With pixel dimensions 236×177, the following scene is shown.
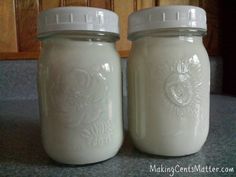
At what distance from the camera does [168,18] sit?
1.15 ft

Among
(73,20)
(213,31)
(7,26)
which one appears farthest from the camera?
(213,31)

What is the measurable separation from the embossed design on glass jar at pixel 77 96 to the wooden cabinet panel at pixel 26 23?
0.65 meters

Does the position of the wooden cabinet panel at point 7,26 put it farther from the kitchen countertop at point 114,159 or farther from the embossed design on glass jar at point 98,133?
the embossed design on glass jar at point 98,133

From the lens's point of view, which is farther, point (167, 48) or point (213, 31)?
point (213, 31)

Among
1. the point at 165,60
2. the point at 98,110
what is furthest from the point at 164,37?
the point at 98,110

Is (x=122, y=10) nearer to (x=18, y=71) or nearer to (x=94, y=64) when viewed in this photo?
(x=18, y=71)

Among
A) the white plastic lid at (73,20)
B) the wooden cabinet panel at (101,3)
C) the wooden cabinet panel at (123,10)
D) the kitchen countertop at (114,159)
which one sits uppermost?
the wooden cabinet panel at (101,3)

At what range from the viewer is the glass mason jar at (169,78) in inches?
14.2

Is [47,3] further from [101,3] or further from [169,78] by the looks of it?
[169,78]

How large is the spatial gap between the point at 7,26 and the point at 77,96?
70 cm

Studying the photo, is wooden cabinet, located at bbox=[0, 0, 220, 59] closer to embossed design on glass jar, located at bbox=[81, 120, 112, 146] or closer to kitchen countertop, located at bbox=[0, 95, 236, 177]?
kitchen countertop, located at bbox=[0, 95, 236, 177]

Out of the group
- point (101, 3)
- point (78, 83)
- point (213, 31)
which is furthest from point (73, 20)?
point (213, 31)

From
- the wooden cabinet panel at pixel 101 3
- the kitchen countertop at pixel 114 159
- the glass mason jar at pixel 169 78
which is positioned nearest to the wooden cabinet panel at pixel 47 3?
the wooden cabinet panel at pixel 101 3

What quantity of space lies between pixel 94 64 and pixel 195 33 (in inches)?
6.6
